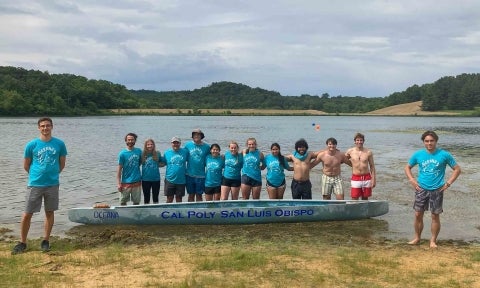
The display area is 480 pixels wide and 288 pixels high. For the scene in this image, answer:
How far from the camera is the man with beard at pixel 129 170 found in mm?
9352

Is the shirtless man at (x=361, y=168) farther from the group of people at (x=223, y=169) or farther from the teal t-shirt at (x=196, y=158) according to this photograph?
the teal t-shirt at (x=196, y=158)

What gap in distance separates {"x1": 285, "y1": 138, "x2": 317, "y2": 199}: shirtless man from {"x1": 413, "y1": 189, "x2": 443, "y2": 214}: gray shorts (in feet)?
9.03

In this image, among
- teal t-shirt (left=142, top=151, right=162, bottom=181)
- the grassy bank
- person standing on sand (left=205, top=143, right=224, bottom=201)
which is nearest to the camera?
the grassy bank

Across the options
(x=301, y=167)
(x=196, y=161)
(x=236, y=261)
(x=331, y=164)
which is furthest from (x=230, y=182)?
(x=236, y=261)

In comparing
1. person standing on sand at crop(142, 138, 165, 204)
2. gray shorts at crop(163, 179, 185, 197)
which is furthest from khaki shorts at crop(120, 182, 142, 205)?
gray shorts at crop(163, 179, 185, 197)

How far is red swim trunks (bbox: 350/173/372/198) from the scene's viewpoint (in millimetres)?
9955

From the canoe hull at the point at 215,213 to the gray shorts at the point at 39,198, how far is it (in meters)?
2.13

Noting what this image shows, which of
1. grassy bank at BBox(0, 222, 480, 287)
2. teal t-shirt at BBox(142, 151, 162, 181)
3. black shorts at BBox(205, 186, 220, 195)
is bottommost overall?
grassy bank at BBox(0, 222, 480, 287)

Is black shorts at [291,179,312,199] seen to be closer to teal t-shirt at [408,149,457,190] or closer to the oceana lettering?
teal t-shirt at [408,149,457,190]

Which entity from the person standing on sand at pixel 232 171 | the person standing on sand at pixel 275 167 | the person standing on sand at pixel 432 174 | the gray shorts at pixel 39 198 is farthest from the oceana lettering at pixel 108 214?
the person standing on sand at pixel 432 174

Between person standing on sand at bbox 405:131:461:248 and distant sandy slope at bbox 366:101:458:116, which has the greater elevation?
distant sandy slope at bbox 366:101:458:116

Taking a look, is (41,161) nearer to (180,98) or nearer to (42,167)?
(42,167)

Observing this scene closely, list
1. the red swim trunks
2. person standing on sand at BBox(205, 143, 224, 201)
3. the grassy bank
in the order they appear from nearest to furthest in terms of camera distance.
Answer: the grassy bank → person standing on sand at BBox(205, 143, 224, 201) → the red swim trunks

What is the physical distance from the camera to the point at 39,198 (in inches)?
283
